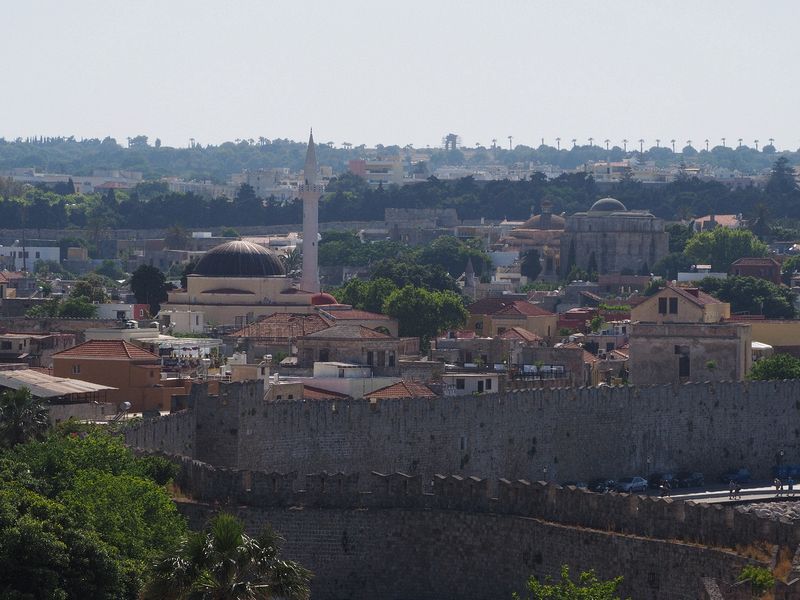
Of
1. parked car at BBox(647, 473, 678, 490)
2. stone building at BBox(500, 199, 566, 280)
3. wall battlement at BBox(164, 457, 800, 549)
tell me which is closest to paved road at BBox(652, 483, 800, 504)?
parked car at BBox(647, 473, 678, 490)

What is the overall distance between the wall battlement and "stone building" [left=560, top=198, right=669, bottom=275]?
369ft

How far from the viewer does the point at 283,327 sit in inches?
3497

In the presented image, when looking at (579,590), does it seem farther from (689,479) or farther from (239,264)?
(239,264)

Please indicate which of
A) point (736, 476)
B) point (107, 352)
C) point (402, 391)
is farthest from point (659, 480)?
point (107, 352)

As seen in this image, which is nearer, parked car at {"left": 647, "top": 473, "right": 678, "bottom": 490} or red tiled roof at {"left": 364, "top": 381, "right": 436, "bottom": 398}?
parked car at {"left": 647, "top": 473, "right": 678, "bottom": 490}

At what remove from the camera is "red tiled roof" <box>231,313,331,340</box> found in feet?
287

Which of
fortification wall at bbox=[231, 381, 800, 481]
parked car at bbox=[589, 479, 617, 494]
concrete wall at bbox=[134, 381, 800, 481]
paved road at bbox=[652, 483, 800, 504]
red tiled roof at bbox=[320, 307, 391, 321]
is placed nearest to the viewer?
concrete wall at bbox=[134, 381, 800, 481]

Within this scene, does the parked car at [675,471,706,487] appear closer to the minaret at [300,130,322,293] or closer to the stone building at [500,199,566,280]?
the minaret at [300,130,322,293]

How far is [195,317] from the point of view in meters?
102

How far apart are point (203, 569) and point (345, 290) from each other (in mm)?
88102

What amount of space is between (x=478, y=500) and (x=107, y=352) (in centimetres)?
2143

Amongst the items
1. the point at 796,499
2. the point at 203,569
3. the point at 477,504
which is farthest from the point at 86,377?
the point at 203,569

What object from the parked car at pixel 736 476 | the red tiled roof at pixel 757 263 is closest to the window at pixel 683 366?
the parked car at pixel 736 476

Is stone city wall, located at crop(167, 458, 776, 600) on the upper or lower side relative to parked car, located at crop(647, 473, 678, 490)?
upper
